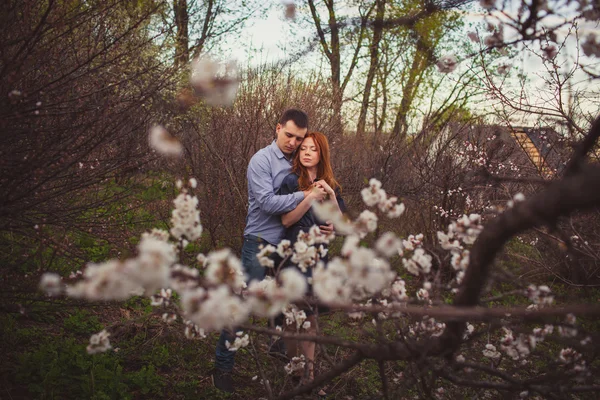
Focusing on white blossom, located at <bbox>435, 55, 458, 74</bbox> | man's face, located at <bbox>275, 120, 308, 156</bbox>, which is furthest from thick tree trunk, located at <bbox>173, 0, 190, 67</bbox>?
white blossom, located at <bbox>435, 55, 458, 74</bbox>

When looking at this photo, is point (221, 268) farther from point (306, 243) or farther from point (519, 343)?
point (519, 343)

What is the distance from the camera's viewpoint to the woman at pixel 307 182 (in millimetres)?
3085

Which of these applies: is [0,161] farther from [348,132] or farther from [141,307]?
[348,132]

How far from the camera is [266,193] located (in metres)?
3.09

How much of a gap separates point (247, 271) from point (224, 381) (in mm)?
812

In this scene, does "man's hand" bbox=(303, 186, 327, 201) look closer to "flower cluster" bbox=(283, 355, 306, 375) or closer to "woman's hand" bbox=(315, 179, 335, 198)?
"woman's hand" bbox=(315, 179, 335, 198)

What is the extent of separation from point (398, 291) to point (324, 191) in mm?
1003

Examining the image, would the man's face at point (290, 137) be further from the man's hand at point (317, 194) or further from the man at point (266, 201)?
the man's hand at point (317, 194)

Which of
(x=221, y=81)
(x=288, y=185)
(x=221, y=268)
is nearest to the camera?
(x=221, y=268)

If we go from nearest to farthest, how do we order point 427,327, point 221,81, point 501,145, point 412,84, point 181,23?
1. point 427,327
2. point 181,23
3. point 501,145
4. point 221,81
5. point 412,84

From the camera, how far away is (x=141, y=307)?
4.47 metres

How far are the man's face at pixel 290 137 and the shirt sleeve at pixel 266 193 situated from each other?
0.18 m

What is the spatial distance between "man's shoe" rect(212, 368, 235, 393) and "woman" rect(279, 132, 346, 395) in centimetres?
47

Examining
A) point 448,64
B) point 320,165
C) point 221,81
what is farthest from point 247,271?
point 221,81
